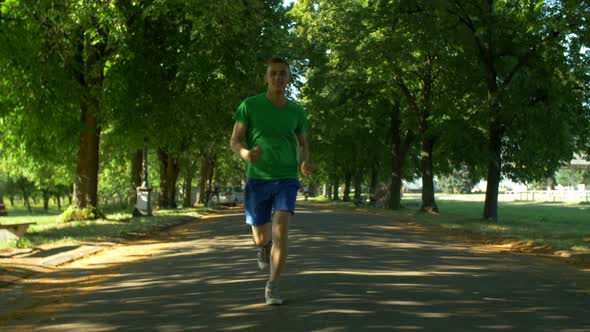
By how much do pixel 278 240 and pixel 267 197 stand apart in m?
0.39

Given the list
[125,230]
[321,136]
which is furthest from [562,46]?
[321,136]

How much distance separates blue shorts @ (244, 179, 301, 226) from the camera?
5.89m

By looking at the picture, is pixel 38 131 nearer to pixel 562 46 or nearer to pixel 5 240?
pixel 5 240

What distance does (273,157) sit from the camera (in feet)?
19.3

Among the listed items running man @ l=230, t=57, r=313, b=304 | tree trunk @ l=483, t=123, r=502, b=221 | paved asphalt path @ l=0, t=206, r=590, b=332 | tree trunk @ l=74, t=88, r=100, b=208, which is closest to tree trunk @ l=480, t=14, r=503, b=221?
tree trunk @ l=483, t=123, r=502, b=221

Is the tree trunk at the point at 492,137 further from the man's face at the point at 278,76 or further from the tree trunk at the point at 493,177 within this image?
the man's face at the point at 278,76

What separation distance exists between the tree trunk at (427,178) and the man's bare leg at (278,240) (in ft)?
82.0

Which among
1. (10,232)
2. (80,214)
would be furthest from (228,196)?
(10,232)

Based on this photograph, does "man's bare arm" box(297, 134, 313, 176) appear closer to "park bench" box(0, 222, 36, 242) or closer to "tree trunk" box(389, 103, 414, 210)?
"park bench" box(0, 222, 36, 242)

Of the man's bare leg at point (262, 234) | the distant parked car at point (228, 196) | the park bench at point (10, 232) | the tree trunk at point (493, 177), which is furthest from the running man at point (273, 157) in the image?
the distant parked car at point (228, 196)

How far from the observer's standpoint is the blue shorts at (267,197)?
19.3ft

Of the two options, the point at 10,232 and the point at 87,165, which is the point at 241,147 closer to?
the point at 10,232

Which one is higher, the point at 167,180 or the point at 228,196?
the point at 167,180

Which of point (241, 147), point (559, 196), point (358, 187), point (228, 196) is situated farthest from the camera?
point (559, 196)
